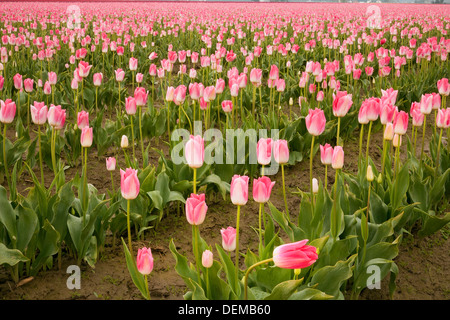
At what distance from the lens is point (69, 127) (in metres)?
3.71

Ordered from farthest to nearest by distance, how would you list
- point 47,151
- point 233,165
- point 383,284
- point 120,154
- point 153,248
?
point 120,154
point 47,151
point 233,165
point 153,248
point 383,284

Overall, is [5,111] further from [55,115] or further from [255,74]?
[255,74]

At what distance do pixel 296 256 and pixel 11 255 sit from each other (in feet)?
4.63

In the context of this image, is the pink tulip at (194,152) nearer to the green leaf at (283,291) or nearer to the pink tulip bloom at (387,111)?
the green leaf at (283,291)

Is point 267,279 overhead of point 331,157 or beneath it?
beneath

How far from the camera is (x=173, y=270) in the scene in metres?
2.41

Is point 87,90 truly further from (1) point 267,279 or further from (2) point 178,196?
(1) point 267,279

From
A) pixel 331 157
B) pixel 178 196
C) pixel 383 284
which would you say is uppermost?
pixel 331 157

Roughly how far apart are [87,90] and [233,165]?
2.84 metres

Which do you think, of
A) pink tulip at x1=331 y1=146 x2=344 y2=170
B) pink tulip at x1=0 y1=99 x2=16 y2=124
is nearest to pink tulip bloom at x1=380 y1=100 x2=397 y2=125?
pink tulip at x1=331 y1=146 x2=344 y2=170

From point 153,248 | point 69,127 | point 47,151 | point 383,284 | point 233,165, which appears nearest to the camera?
point 383,284

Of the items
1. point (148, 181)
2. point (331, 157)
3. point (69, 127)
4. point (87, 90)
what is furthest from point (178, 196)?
point (87, 90)

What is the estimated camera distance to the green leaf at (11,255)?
197 centimetres

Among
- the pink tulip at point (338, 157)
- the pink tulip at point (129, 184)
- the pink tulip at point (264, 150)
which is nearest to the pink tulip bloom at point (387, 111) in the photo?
the pink tulip at point (338, 157)
